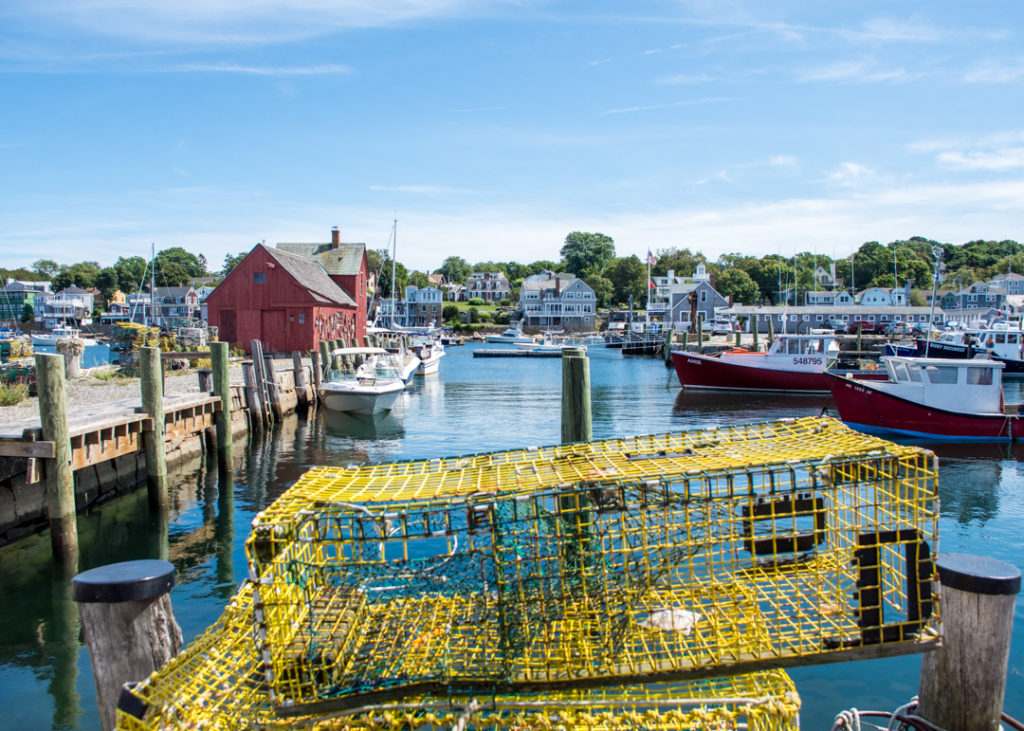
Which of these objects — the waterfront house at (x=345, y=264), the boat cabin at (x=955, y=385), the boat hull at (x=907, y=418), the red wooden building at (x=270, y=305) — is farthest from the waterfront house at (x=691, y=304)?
the boat cabin at (x=955, y=385)

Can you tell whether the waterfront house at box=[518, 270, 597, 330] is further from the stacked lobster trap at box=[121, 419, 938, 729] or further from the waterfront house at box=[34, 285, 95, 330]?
the stacked lobster trap at box=[121, 419, 938, 729]

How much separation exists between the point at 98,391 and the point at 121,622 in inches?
708

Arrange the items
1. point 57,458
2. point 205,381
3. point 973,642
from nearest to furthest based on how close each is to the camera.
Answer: point 973,642
point 57,458
point 205,381

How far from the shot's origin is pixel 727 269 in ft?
388

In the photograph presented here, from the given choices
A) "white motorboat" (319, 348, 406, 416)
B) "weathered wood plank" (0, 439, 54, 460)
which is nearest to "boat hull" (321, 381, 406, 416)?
"white motorboat" (319, 348, 406, 416)

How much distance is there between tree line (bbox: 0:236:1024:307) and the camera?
114000 mm

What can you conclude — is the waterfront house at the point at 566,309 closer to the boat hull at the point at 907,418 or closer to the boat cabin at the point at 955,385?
the boat hull at the point at 907,418

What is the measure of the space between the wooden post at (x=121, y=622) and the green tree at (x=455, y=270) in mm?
150380

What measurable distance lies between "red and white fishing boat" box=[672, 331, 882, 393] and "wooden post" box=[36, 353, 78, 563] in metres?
30.0

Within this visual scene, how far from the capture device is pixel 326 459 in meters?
18.3

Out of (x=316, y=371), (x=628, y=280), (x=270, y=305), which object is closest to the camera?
(x=316, y=371)

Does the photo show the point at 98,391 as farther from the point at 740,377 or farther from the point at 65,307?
the point at 65,307

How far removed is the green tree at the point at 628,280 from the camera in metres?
114

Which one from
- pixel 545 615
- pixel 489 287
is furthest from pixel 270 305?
pixel 489 287
